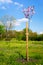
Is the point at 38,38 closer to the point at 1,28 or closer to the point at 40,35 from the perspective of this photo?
the point at 40,35

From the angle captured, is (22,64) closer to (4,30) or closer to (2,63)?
(2,63)

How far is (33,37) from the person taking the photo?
92.6ft

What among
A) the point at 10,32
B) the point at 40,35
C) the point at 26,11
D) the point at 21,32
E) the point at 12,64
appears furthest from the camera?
the point at 10,32

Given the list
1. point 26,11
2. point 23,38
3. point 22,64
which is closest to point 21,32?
point 23,38

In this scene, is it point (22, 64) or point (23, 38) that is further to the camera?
point (23, 38)

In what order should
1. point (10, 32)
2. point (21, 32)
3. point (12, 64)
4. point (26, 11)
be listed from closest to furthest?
point (12, 64) < point (26, 11) < point (21, 32) < point (10, 32)

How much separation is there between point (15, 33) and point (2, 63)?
26886 millimetres

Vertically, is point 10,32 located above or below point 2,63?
above

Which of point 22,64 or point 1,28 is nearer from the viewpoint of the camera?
point 22,64

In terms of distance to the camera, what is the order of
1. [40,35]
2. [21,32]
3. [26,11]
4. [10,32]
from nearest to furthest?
[26,11] < [40,35] < [21,32] < [10,32]

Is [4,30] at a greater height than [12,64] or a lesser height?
greater

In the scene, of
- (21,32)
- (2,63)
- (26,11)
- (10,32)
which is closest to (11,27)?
(10,32)

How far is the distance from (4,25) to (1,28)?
1.24m

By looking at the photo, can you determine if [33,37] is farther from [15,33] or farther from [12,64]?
[12,64]
